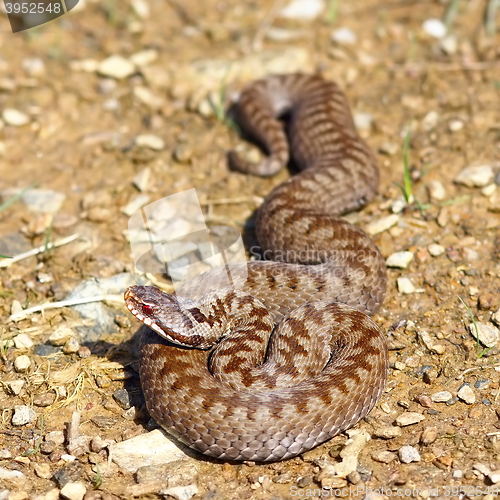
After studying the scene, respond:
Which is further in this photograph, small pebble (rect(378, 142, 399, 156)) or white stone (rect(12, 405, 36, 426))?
small pebble (rect(378, 142, 399, 156))

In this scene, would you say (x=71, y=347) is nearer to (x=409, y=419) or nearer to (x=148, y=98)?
(x=409, y=419)

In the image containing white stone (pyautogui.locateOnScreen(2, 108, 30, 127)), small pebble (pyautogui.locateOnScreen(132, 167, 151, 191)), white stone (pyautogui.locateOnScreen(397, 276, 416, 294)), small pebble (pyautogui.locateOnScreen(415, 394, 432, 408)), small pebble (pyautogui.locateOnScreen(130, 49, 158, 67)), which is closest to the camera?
small pebble (pyautogui.locateOnScreen(415, 394, 432, 408))

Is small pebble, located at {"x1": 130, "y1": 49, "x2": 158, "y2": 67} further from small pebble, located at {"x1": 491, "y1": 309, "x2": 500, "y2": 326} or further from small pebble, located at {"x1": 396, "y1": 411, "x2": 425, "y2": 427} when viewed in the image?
small pebble, located at {"x1": 396, "y1": 411, "x2": 425, "y2": 427}

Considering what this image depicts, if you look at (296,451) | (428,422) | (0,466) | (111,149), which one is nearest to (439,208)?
(428,422)

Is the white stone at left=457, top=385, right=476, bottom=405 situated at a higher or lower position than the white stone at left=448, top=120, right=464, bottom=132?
lower

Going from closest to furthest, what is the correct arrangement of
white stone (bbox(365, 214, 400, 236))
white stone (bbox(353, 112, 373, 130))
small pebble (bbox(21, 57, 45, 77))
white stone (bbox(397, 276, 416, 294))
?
1. white stone (bbox(397, 276, 416, 294))
2. white stone (bbox(365, 214, 400, 236))
3. white stone (bbox(353, 112, 373, 130))
4. small pebble (bbox(21, 57, 45, 77))

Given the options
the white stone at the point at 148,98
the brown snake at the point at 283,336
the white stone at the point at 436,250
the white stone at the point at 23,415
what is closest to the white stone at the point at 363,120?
the brown snake at the point at 283,336

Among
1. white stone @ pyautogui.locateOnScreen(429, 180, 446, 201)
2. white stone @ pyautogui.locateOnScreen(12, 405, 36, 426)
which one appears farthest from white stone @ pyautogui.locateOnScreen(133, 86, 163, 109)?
white stone @ pyautogui.locateOnScreen(12, 405, 36, 426)
